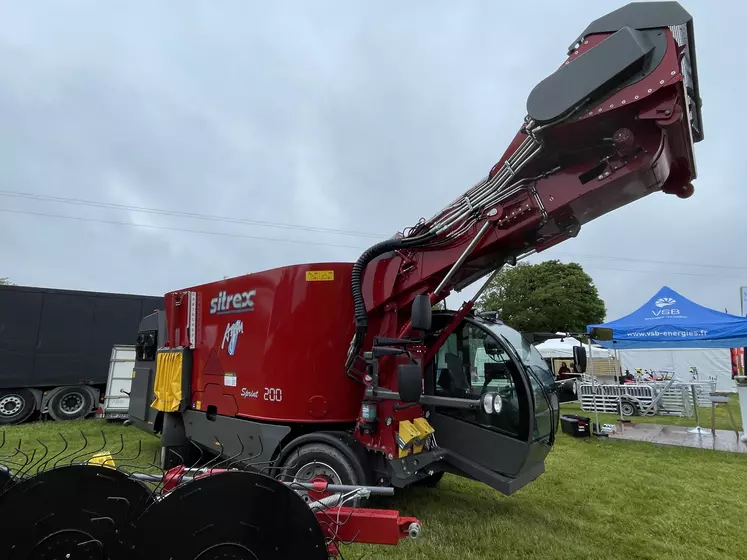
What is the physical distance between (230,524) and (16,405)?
1199cm

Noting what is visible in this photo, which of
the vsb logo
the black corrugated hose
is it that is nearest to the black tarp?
the black corrugated hose

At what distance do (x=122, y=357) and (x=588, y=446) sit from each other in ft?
36.0

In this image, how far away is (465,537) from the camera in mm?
4012

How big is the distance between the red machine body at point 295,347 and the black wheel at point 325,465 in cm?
35

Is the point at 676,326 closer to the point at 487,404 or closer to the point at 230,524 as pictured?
the point at 487,404

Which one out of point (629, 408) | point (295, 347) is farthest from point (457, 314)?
point (629, 408)

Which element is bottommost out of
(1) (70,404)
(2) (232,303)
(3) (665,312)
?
(1) (70,404)

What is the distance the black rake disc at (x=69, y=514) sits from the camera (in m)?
2.25

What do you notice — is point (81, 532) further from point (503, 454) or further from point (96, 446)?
point (96, 446)

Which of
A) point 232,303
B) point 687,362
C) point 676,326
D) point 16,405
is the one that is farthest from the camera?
point 687,362

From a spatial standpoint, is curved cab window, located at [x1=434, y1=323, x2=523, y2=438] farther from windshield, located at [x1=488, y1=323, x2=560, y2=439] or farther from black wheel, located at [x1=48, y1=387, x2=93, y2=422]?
black wheel, located at [x1=48, y1=387, x2=93, y2=422]

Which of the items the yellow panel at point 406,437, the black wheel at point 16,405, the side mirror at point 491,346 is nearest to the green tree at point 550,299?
the black wheel at point 16,405

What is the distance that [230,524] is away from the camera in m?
2.04

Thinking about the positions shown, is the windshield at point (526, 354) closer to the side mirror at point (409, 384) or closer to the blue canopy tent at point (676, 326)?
the side mirror at point (409, 384)
